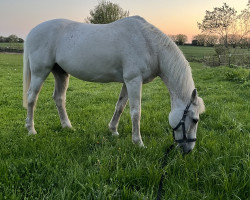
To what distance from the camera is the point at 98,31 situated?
3.77 metres

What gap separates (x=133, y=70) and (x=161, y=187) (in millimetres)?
1803

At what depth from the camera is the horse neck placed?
10.5 ft

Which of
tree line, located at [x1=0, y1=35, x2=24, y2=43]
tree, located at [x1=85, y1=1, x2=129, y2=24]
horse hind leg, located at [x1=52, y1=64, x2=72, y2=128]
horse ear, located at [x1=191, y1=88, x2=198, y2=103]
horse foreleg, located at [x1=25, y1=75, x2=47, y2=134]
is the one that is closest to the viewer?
horse ear, located at [x1=191, y1=88, x2=198, y2=103]

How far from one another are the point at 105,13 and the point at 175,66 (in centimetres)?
4286

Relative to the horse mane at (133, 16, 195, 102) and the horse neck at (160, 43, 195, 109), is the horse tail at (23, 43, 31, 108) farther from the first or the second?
the horse neck at (160, 43, 195, 109)

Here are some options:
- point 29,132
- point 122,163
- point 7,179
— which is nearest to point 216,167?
point 122,163

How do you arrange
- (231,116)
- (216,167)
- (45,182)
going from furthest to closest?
(231,116), (216,167), (45,182)

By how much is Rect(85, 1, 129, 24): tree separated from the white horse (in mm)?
40202

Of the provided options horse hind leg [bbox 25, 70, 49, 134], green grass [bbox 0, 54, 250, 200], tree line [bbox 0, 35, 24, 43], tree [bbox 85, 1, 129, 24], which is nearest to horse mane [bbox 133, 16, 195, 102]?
green grass [bbox 0, 54, 250, 200]

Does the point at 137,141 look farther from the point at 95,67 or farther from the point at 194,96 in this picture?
the point at 95,67

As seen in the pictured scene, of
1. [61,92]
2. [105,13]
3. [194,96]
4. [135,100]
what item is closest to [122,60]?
[135,100]

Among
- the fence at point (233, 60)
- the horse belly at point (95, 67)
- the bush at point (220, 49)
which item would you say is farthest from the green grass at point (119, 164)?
the bush at point (220, 49)

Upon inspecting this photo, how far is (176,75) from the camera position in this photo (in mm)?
3260

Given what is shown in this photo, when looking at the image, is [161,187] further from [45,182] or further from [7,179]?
[7,179]
